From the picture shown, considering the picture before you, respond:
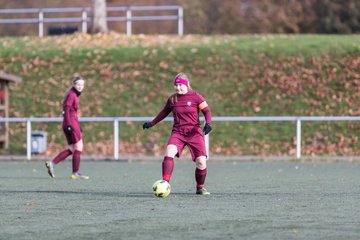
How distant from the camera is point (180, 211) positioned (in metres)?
12.4

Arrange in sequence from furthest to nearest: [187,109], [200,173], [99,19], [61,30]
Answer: [61,30] → [99,19] → [200,173] → [187,109]

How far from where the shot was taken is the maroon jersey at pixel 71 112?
19.1 m

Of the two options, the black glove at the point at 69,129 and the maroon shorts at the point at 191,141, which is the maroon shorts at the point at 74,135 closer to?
the black glove at the point at 69,129

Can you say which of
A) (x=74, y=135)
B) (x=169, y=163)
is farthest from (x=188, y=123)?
(x=74, y=135)

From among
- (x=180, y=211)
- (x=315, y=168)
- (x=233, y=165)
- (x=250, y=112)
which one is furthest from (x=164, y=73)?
(x=180, y=211)

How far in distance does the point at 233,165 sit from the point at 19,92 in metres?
12.4

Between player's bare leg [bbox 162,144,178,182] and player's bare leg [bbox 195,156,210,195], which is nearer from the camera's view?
player's bare leg [bbox 162,144,178,182]

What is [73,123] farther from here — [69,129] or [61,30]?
[61,30]

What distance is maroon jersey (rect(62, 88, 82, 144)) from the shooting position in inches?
752

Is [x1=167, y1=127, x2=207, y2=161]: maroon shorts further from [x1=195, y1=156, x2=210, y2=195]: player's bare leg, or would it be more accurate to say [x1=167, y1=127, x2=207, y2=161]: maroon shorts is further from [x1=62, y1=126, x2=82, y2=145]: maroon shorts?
[x1=62, y1=126, x2=82, y2=145]: maroon shorts

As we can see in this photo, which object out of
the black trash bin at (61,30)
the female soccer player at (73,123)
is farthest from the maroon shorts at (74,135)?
the black trash bin at (61,30)

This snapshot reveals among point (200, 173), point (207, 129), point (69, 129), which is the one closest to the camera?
point (207, 129)

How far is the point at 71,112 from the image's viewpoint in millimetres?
19312

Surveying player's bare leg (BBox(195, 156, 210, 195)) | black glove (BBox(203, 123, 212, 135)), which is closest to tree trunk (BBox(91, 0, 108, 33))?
player's bare leg (BBox(195, 156, 210, 195))
